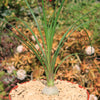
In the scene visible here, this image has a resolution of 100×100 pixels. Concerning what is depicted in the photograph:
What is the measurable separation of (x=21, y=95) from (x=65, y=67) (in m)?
1.10

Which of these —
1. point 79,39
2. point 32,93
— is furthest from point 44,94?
point 79,39

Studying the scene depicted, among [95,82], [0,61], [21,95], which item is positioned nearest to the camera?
[21,95]

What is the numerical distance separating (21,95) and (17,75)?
99cm

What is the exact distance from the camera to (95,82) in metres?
2.35

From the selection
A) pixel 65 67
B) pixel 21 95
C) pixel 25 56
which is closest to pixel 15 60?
pixel 25 56

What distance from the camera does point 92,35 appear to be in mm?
2471

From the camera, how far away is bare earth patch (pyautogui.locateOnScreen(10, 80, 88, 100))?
4.66ft

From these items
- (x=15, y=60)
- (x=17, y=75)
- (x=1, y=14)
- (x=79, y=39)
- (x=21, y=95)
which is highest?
(x=1, y=14)

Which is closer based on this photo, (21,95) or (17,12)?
(21,95)

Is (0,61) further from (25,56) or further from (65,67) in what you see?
(65,67)

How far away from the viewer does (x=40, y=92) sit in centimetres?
152

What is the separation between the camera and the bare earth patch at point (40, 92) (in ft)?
4.66

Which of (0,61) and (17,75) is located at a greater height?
(0,61)

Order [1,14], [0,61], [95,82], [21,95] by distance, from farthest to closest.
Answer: [1,14], [0,61], [95,82], [21,95]
